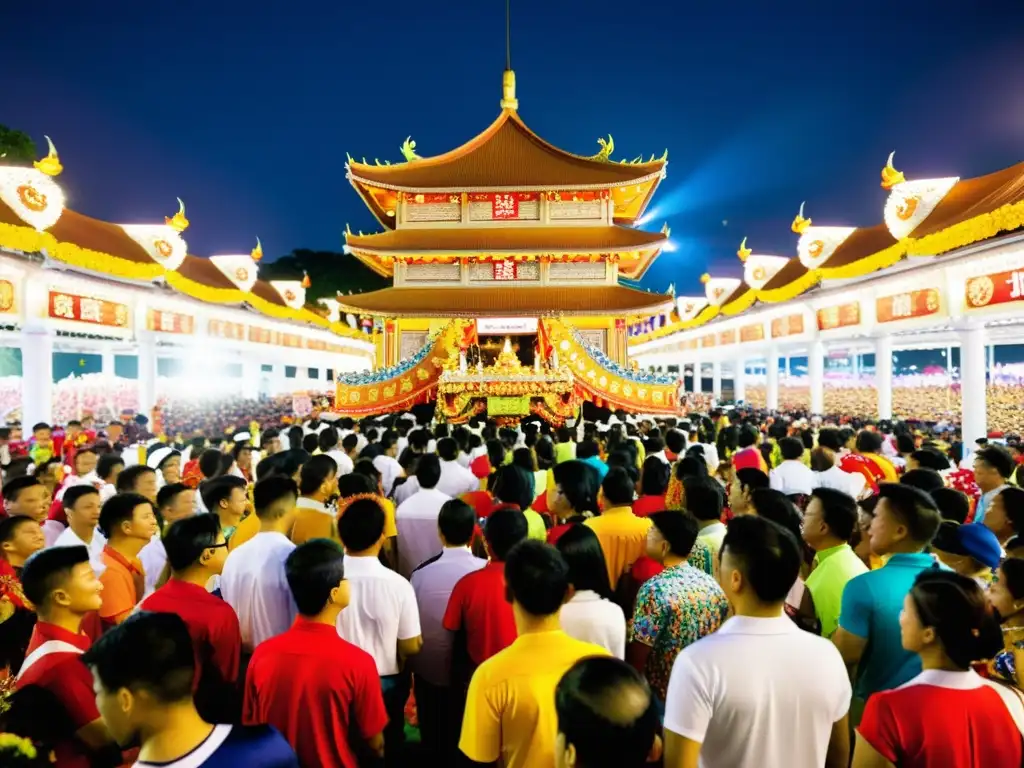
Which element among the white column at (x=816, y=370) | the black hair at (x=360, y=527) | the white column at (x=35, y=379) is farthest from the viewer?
the white column at (x=816, y=370)

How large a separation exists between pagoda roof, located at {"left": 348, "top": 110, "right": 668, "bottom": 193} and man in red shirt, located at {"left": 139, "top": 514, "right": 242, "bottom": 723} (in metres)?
19.3

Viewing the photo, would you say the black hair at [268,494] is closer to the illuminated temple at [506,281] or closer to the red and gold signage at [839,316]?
the illuminated temple at [506,281]

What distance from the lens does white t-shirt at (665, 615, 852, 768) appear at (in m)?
2.08

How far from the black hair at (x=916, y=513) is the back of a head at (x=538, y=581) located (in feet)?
6.15

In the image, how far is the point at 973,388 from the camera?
11766mm

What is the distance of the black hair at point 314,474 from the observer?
495 cm

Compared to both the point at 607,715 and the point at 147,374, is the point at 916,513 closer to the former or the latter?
the point at 607,715

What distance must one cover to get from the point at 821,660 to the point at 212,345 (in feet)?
71.6

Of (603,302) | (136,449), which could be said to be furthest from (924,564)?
(603,302)

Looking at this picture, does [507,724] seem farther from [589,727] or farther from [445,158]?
[445,158]

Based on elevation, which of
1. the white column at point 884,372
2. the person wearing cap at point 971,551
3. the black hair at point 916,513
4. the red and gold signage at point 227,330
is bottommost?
the person wearing cap at point 971,551

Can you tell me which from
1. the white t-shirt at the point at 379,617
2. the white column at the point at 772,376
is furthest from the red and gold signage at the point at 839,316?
the white t-shirt at the point at 379,617

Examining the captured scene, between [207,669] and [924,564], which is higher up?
[924,564]

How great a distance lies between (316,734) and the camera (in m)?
2.40
